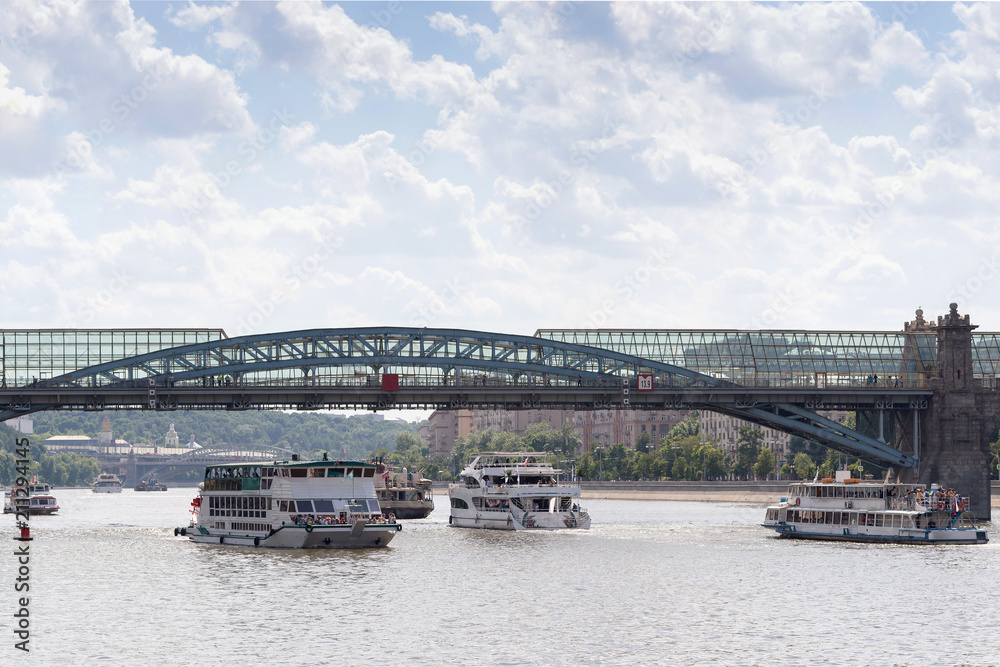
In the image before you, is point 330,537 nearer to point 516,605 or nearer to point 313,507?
point 313,507

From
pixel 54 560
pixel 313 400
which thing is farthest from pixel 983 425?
pixel 54 560

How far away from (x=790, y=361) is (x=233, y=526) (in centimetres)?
5461

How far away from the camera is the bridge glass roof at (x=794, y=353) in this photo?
4712 inches

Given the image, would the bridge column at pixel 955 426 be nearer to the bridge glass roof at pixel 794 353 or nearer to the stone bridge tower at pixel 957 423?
the stone bridge tower at pixel 957 423

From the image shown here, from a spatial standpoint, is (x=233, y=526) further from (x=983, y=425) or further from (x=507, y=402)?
(x=983, y=425)

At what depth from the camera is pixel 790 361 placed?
121m

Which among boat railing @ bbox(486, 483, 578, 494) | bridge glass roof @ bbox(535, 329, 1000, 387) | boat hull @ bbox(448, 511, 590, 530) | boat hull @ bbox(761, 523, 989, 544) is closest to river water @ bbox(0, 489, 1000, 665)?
boat hull @ bbox(761, 523, 989, 544)

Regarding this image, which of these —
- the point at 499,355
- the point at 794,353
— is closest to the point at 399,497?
the point at 499,355

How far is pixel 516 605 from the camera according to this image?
54.2 meters

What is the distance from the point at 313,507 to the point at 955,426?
191 ft

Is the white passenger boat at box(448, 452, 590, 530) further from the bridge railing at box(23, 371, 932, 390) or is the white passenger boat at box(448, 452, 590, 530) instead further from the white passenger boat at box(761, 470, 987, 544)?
the white passenger boat at box(761, 470, 987, 544)

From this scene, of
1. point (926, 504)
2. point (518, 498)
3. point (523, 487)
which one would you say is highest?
point (523, 487)

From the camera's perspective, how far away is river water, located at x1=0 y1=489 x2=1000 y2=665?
4297cm

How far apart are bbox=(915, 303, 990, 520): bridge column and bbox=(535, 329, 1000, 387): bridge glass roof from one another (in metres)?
3.73
